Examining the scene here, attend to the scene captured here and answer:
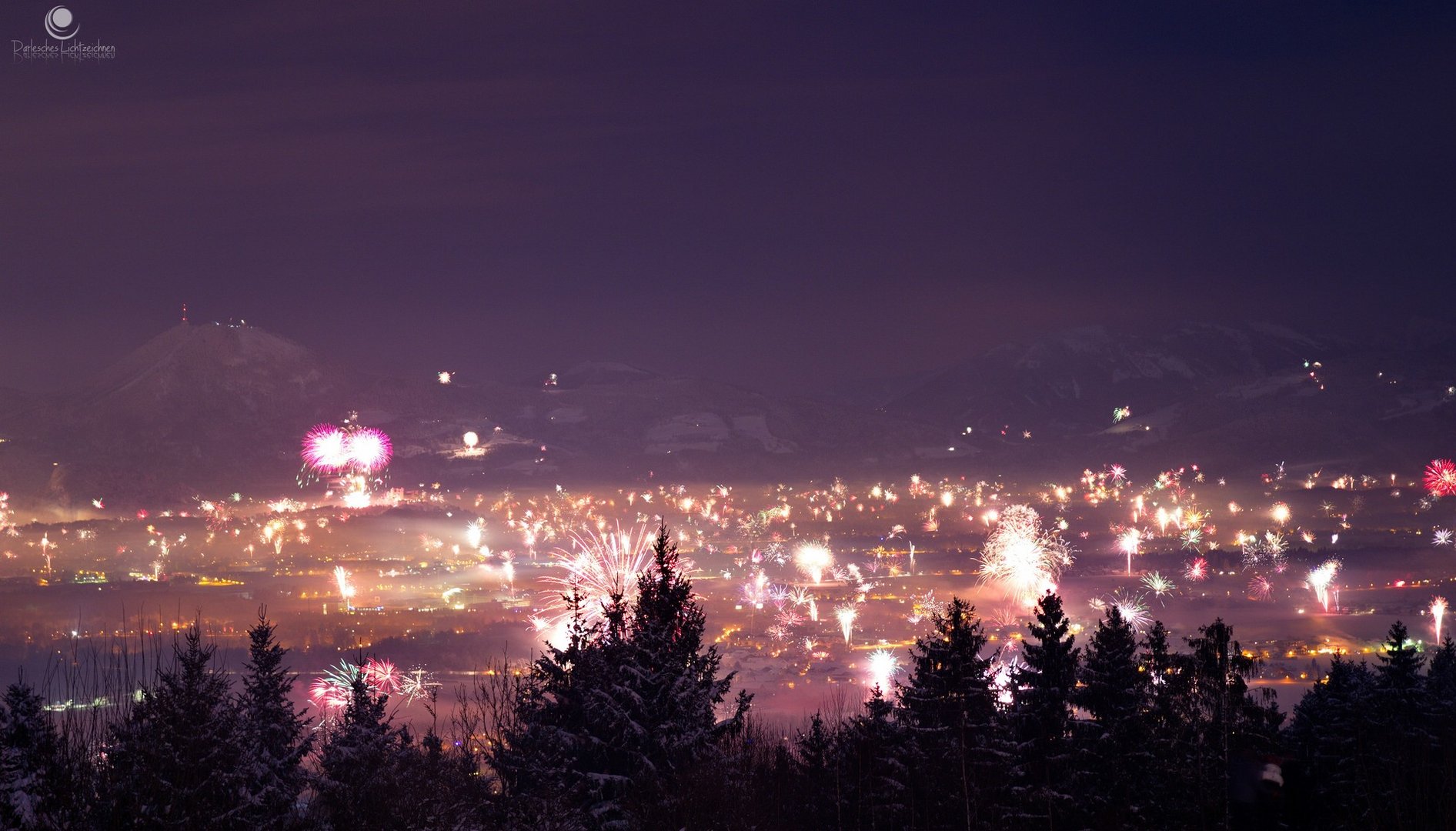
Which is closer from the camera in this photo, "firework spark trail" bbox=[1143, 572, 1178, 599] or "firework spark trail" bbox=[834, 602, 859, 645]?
"firework spark trail" bbox=[834, 602, 859, 645]

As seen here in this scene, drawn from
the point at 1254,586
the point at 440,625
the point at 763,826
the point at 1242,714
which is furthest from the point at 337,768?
the point at 1254,586

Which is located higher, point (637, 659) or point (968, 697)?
point (637, 659)

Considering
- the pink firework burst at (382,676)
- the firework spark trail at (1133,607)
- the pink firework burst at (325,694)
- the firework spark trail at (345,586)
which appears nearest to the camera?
the pink firework burst at (382,676)

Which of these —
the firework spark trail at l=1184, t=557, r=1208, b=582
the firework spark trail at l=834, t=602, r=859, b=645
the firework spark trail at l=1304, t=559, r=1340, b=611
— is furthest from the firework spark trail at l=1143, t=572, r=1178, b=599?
the firework spark trail at l=834, t=602, r=859, b=645

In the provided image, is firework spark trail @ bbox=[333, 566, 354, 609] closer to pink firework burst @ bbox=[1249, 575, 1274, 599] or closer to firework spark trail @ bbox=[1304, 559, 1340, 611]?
pink firework burst @ bbox=[1249, 575, 1274, 599]

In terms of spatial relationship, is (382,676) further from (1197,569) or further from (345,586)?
(1197,569)

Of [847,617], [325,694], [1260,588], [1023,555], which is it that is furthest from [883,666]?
[1260,588]

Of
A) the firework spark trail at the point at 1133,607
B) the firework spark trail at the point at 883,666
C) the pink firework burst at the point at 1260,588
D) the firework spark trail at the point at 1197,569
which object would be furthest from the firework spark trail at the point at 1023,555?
the firework spark trail at the point at 1197,569

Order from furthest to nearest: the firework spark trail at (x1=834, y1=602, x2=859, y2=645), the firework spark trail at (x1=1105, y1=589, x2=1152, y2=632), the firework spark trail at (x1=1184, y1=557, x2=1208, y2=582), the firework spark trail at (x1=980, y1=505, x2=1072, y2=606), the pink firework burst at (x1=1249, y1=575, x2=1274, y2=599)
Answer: the firework spark trail at (x1=1184, y1=557, x2=1208, y2=582)
the pink firework burst at (x1=1249, y1=575, x2=1274, y2=599)
the firework spark trail at (x1=834, y1=602, x2=859, y2=645)
the firework spark trail at (x1=1105, y1=589, x2=1152, y2=632)
the firework spark trail at (x1=980, y1=505, x2=1072, y2=606)

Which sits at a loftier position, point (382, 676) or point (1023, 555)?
point (1023, 555)

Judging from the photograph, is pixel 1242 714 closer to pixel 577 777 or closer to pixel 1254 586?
pixel 577 777

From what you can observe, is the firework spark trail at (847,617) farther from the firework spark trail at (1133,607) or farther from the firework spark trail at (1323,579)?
the firework spark trail at (1323,579)
